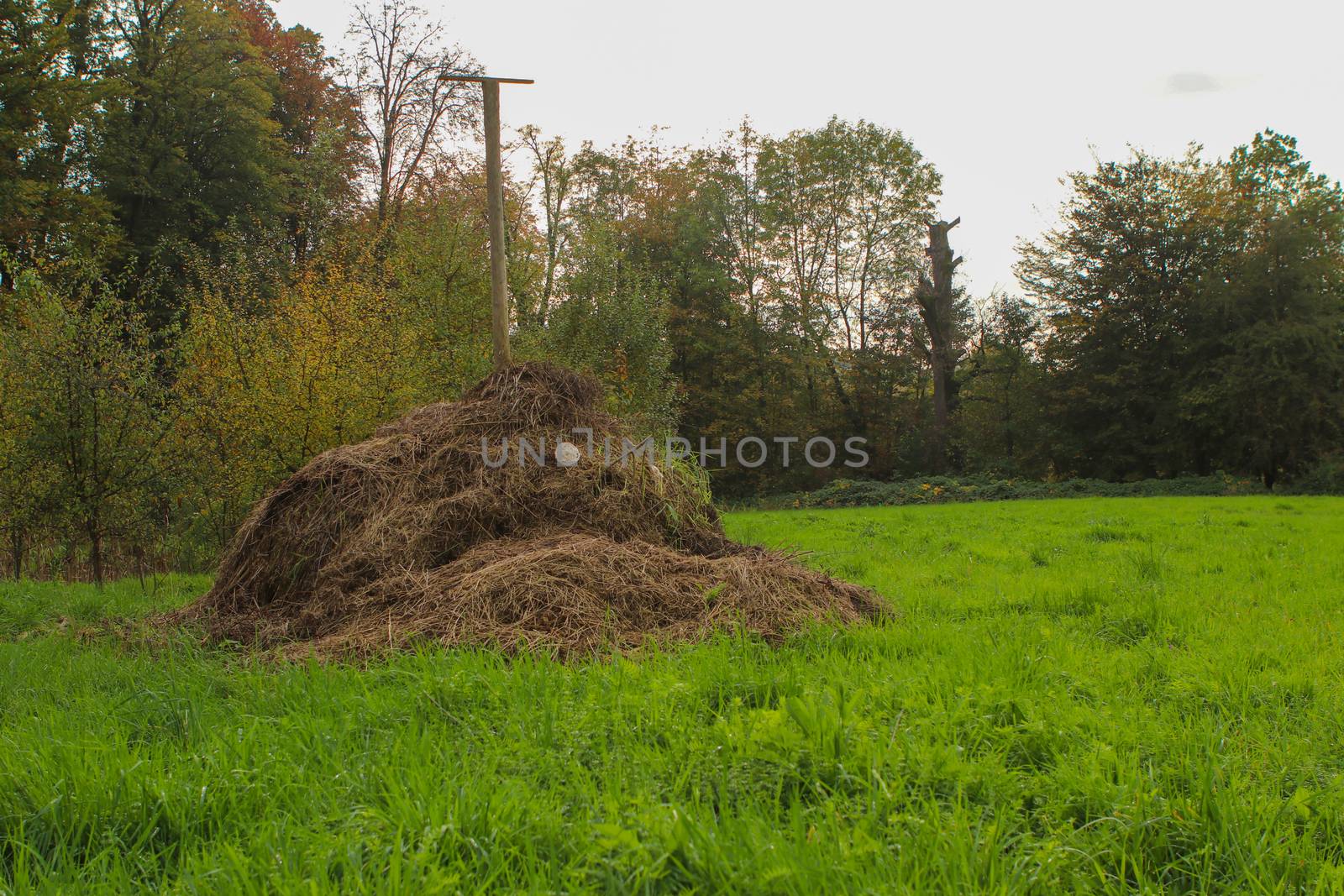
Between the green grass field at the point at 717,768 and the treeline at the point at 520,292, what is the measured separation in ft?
14.6

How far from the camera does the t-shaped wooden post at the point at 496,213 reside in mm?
8188

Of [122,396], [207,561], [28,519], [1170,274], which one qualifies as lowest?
[207,561]

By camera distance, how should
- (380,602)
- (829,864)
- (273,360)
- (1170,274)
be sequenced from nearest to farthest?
(829,864) < (380,602) < (273,360) < (1170,274)

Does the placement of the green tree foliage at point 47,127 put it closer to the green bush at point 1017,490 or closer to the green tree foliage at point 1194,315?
the green bush at point 1017,490

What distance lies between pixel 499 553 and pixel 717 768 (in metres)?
3.19

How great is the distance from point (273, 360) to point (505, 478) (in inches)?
233

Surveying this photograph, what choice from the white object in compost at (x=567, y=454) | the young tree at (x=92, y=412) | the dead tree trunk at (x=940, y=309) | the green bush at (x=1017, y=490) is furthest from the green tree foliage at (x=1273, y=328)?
the young tree at (x=92, y=412)

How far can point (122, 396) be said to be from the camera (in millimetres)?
9359

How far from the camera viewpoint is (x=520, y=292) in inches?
838

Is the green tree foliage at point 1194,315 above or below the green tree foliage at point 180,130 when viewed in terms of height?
below

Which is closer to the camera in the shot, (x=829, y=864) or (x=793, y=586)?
(x=829, y=864)

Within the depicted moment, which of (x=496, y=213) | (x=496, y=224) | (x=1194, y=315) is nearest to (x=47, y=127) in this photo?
(x=496, y=213)

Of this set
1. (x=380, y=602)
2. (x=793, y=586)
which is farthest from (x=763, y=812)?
(x=380, y=602)

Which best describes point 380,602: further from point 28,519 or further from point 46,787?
point 28,519
